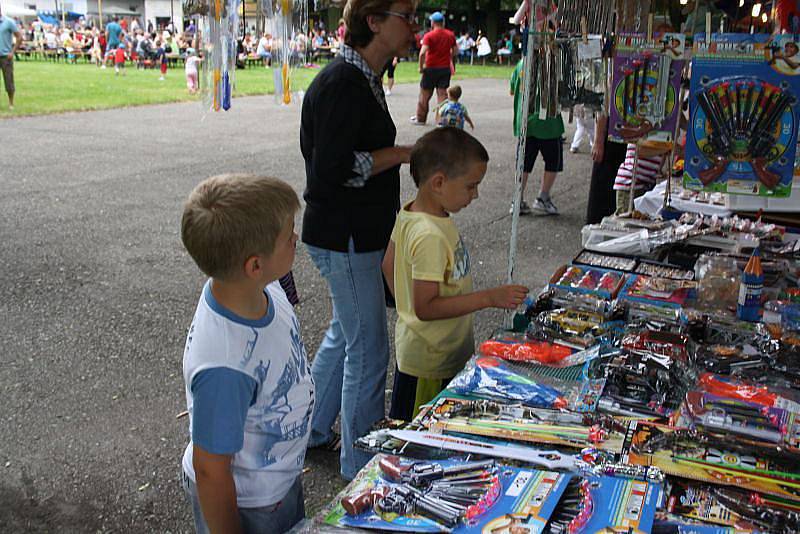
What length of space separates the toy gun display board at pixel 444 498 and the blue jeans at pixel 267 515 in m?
0.21

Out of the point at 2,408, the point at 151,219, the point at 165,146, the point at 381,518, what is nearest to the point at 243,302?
the point at 381,518

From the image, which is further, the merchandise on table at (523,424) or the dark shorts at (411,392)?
the dark shorts at (411,392)

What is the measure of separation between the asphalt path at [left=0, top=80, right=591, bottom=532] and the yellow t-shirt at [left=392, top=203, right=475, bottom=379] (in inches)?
33.4

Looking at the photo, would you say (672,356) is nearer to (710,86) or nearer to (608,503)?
(608,503)

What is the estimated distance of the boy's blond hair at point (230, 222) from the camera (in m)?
1.50

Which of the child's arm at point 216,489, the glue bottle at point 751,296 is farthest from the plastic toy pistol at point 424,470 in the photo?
the glue bottle at point 751,296

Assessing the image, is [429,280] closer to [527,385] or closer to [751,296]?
[527,385]

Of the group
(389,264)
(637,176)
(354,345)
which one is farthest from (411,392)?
(637,176)

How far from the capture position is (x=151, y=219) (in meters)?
7.23

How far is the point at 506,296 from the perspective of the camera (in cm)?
240

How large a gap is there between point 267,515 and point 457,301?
0.98m

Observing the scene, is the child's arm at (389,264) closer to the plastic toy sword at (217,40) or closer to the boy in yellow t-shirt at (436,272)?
the boy in yellow t-shirt at (436,272)

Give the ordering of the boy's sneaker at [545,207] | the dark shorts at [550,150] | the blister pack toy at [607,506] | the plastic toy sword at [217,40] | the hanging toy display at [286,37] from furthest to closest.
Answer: the boy's sneaker at [545,207] → the dark shorts at [550,150] → the hanging toy display at [286,37] → the plastic toy sword at [217,40] → the blister pack toy at [607,506]

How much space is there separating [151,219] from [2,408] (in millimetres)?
3693
